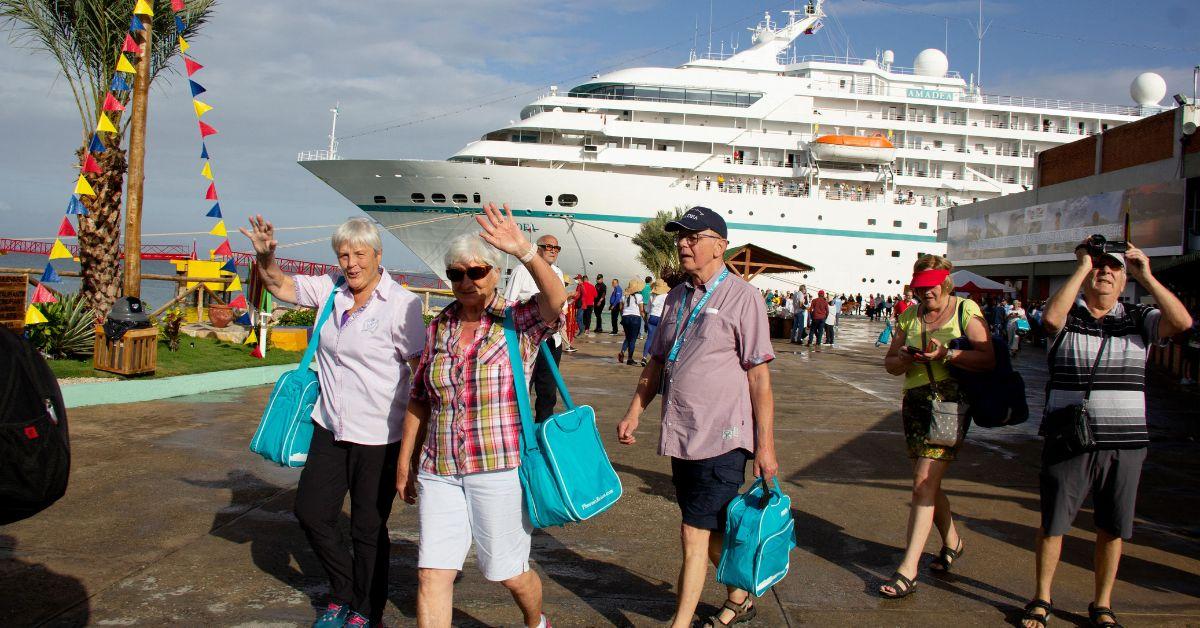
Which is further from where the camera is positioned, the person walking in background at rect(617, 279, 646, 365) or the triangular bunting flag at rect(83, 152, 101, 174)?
the person walking in background at rect(617, 279, 646, 365)

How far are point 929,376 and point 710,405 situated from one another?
1.41 metres

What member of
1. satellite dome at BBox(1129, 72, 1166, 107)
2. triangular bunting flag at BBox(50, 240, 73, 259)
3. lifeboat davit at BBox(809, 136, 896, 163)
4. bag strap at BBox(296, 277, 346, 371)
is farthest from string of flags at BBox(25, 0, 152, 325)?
satellite dome at BBox(1129, 72, 1166, 107)

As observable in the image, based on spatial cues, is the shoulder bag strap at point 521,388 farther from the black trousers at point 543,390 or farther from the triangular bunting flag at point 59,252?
the triangular bunting flag at point 59,252

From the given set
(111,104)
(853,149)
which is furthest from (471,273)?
(853,149)

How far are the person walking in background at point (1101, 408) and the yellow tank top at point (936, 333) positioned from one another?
443 millimetres

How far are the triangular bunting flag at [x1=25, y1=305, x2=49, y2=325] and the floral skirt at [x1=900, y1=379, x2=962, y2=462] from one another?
312 inches

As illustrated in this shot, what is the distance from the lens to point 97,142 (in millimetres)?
8992

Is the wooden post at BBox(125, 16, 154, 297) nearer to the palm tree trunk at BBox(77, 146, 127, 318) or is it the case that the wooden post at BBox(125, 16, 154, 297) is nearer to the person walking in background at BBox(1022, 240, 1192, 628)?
the palm tree trunk at BBox(77, 146, 127, 318)

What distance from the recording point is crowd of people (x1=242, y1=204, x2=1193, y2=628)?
295 centimetres

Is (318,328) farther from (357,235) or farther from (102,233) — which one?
(102,233)

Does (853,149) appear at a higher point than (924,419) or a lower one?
higher

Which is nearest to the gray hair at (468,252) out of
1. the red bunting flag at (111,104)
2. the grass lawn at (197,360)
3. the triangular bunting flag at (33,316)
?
the grass lawn at (197,360)

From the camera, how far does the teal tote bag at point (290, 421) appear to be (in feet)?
11.0

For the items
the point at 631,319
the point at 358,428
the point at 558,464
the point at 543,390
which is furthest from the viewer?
the point at 631,319
